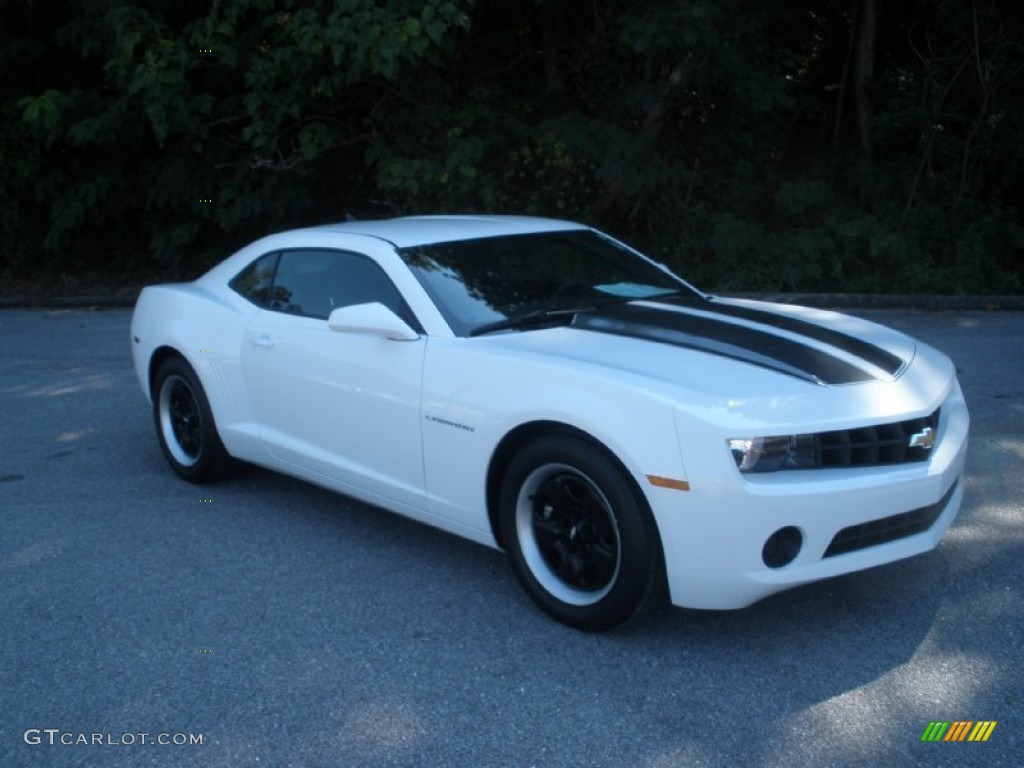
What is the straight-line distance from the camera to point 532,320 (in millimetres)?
4883

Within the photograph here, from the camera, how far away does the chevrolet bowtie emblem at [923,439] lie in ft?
13.2

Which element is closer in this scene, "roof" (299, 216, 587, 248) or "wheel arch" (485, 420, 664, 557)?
"wheel arch" (485, 420, 664, 557)

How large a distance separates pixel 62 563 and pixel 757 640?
303 cm

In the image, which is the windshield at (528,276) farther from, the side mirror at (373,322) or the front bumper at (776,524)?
the front bumper at (776,524)

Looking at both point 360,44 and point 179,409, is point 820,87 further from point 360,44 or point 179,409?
point 179,409

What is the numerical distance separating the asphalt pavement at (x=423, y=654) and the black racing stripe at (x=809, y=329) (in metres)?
0.88

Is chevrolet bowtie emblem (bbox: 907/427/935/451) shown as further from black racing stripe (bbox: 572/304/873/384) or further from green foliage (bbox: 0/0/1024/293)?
green foliage (bbox: 0/0/1024/293)

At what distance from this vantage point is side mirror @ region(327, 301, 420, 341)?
15.4 feet

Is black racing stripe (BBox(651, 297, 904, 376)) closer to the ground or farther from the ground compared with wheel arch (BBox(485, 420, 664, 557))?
farther from the ground

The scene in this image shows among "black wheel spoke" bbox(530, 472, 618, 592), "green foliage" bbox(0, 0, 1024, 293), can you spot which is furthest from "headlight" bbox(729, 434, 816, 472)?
"green foliage" bbox(0, 0, 1024, 293)

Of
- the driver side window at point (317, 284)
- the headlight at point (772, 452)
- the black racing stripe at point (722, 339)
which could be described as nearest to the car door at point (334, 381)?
the driver side window at point (317, 284)

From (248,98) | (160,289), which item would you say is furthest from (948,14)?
(160,289)

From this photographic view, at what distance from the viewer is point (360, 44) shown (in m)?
11.8

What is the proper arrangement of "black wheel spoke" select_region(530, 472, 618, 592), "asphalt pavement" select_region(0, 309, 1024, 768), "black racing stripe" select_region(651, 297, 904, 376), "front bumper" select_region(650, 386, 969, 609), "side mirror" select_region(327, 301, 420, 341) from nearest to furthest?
"asphalt pavement" select_region(0, 309, 1024, 768) < "front bumper" select_region(650, 386, 969, 609) < "black wheel spoke" select_region(530, 472, 618, 592) < "black racing stripe" select_region(651, 297, 904, 376) < "side mirror" select_region(327, 301, 420, 341)
